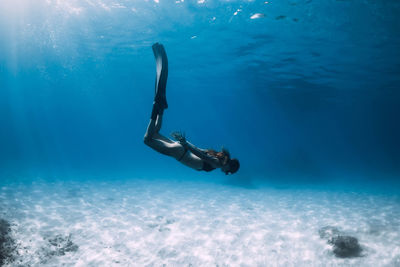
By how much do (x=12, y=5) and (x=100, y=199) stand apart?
60.8 feet

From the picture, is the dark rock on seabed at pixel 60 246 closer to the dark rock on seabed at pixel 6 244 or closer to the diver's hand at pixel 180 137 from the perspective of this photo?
the dark rock on seabed at pixel 6 244

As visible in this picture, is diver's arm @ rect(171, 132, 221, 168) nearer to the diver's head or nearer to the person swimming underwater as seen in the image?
the person swimming underwater

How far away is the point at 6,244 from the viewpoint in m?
6.86

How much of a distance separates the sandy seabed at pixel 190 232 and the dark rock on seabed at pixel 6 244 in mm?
193

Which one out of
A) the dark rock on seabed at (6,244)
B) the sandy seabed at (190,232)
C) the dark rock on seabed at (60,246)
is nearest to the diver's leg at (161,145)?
the sandy seabed at (190,232)

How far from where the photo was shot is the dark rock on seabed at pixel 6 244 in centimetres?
624

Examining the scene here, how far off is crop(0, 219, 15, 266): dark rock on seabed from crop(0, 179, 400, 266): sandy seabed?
0.19 metres

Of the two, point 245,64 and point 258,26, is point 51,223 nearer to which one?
point 258,26

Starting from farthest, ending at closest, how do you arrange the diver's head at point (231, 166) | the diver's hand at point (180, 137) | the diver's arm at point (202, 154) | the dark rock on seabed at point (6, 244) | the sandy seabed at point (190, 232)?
1. the sandy seabed at point (190, 232)
2. the dark rock on seabed at point (6, 244)
3. the diver's head at point (231, 166)
4. the diver's arm at point (202, 154)
5. the diver's hand at point (180, 137)

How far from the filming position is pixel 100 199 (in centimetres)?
1478

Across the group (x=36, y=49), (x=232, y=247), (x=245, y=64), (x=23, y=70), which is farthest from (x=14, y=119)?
(x=232, y=247)

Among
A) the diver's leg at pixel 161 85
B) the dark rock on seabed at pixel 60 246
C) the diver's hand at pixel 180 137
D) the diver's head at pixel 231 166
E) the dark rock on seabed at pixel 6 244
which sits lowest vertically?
the dark rock on seabed at pixel 6 244

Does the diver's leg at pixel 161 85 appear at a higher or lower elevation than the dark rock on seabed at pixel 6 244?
higher

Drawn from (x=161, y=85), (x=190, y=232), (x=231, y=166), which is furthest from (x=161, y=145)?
(x=190, y=232)
